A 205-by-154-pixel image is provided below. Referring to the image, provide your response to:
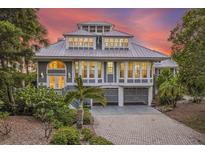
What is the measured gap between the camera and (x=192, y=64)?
7.13 metres

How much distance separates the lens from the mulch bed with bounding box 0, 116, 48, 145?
6452mm

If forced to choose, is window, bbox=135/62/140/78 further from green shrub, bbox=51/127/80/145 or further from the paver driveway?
green shrub, bbox=51/127/80/145

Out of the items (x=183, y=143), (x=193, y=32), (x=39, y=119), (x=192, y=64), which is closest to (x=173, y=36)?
(x=193, y=32)

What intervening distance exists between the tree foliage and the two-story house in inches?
260

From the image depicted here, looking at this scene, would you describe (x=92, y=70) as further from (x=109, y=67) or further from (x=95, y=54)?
(x=109, y=67)

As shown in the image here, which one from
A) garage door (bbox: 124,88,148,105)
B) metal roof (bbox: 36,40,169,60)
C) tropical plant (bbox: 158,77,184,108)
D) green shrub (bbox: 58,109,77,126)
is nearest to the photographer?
green shrub (bbox: 58,109,77,126)

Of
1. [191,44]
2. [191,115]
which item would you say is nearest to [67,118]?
[191,44]

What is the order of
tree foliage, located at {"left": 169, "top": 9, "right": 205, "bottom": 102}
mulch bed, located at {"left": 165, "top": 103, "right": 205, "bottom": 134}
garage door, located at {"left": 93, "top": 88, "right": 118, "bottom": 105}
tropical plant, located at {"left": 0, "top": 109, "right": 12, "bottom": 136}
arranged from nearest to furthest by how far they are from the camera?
tropical plant, located at {"left": 0, "top": 109, "right": 12, "bottom": 136} < tree foliage, located at {"left": 169, "top": 9, "right": 205, "bottom": 102} < mulch bed, located at {"left": 165, "top": 103, "right": 205, "bottom": 134} < garage door, located at {"left": 93, "top": 88, "right": 118, "bottom": 105}

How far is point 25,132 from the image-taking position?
7270 mm

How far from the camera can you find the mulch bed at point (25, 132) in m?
6.45

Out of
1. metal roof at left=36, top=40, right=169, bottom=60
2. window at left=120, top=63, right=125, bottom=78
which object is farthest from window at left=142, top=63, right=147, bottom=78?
window at left=120, top=63, right=125, bottom=78

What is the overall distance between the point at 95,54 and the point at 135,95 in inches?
176
